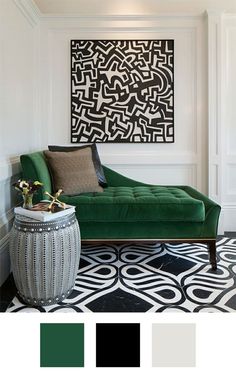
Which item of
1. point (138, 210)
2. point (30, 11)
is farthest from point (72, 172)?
point (30, 11)

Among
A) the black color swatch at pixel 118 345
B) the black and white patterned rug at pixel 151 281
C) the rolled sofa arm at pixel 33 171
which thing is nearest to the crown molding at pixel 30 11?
the rolled sofa arm at pixel 33 171

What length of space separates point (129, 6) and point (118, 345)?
3.16m

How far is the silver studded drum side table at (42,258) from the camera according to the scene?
178 cm

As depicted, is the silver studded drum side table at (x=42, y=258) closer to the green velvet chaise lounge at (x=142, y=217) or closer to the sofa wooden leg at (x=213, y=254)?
the green velvet chaise lounge at (x=142, y=217)

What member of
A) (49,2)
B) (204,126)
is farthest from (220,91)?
(49,2)

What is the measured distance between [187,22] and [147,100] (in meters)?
0.93

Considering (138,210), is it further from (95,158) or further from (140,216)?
(95,158)

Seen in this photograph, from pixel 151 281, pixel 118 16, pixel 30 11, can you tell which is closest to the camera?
pixel 151 281

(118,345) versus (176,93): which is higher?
(176,93)

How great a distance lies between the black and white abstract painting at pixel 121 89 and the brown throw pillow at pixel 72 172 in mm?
692

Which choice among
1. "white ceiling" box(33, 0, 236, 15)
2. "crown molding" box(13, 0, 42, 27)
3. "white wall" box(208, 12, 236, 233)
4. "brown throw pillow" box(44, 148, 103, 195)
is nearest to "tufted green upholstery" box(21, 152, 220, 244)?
"brown throw pillow" box(44, 148, 103, 195)

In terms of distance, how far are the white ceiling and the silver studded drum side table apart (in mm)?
2341

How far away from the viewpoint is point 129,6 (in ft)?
10.4

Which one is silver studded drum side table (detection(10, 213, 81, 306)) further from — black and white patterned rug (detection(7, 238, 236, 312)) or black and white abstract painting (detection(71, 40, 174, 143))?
black and white abstract painting (detection(71, 40, 174, 143))
